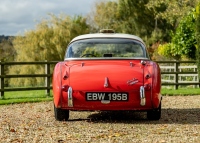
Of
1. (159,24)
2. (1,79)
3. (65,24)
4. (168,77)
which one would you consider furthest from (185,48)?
(159,24)

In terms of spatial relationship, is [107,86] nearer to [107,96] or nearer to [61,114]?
[107,96]

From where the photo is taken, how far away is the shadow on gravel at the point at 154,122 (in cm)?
929

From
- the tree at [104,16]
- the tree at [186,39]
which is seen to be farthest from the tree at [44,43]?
the tree at [104,16]

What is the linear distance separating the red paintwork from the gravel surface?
367mm

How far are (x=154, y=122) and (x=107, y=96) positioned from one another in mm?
1141

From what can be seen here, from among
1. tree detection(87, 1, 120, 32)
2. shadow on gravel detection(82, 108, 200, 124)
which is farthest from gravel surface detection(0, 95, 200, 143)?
tree detection(87, 1, 120, 32)

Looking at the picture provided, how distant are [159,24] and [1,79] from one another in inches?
1705

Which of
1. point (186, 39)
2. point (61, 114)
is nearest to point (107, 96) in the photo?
point (61, 114)

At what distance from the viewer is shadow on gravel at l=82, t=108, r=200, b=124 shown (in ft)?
30.5

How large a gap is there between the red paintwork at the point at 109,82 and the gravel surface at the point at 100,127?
367 millimetres

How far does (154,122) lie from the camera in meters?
9.14

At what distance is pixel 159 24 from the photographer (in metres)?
57.7

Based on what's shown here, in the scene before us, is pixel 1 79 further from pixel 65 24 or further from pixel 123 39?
pixel 65 24

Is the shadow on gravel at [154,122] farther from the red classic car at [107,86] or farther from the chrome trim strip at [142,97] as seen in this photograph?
the chrome trim strip at [142,97]
